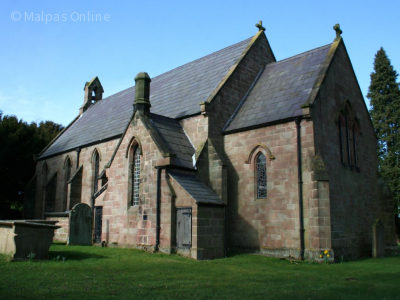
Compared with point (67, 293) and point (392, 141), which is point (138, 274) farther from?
point (392, 141)

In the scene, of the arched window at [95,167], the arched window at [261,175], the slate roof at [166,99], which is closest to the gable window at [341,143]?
the arched window at [261,175]

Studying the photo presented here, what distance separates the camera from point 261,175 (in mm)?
19156

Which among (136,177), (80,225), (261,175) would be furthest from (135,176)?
(261,175)

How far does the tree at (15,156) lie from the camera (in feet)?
124

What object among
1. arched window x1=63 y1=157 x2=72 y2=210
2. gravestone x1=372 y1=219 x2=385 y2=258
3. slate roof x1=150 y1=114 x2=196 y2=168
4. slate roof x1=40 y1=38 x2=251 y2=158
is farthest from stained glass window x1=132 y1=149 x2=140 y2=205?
arched window x1=63 y1=157 x2=72 y2=210

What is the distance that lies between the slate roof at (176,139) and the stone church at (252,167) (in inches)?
3.0

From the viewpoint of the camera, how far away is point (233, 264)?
1515 centimetres

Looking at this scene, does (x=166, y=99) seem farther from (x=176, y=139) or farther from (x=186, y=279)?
(x=186, y=279)

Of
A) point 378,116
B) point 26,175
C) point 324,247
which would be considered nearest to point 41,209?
point 26,175

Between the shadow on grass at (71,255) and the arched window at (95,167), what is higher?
the arched window at (95,167)

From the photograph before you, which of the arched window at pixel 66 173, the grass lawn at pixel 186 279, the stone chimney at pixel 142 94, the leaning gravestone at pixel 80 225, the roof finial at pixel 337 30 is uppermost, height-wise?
the roof finial at pixel 337 30

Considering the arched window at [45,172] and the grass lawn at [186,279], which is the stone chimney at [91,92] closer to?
the arched window at [45,172]

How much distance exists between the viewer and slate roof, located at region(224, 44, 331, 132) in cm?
1906

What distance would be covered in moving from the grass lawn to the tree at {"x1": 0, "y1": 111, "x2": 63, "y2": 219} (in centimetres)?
2570
